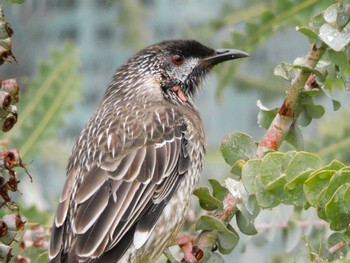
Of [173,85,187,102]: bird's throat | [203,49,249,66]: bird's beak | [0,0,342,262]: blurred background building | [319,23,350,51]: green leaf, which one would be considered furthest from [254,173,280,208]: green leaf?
[0,0,342,262]: blurred background building

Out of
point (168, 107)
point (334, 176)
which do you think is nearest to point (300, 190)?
point (334, 176)

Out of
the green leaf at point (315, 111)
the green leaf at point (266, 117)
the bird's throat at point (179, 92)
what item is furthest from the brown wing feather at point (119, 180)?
the green leaf at point (315, 111)

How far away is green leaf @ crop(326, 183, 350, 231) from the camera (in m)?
2.48

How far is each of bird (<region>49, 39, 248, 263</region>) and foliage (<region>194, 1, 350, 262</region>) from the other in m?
0.51

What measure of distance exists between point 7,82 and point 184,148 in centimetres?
177

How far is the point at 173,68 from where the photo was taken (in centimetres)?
491

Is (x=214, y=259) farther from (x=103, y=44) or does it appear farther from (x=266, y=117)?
(x=103, y=44)

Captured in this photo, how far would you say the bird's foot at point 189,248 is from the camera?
10.7 feet

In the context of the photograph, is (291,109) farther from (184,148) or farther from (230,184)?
(184,148)

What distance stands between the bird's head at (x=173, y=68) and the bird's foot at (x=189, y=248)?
4.09 feet

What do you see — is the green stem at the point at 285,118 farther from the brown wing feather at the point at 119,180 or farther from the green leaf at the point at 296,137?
the brown wing feather at the point at 119,180

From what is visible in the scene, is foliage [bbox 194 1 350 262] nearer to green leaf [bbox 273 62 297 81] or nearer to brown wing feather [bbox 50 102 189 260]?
green leaf [bbox 273 62 297 81]

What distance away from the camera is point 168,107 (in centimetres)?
448

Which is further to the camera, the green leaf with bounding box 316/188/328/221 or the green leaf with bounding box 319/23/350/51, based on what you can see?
the green leaf with bounding box 319/23/350/51
